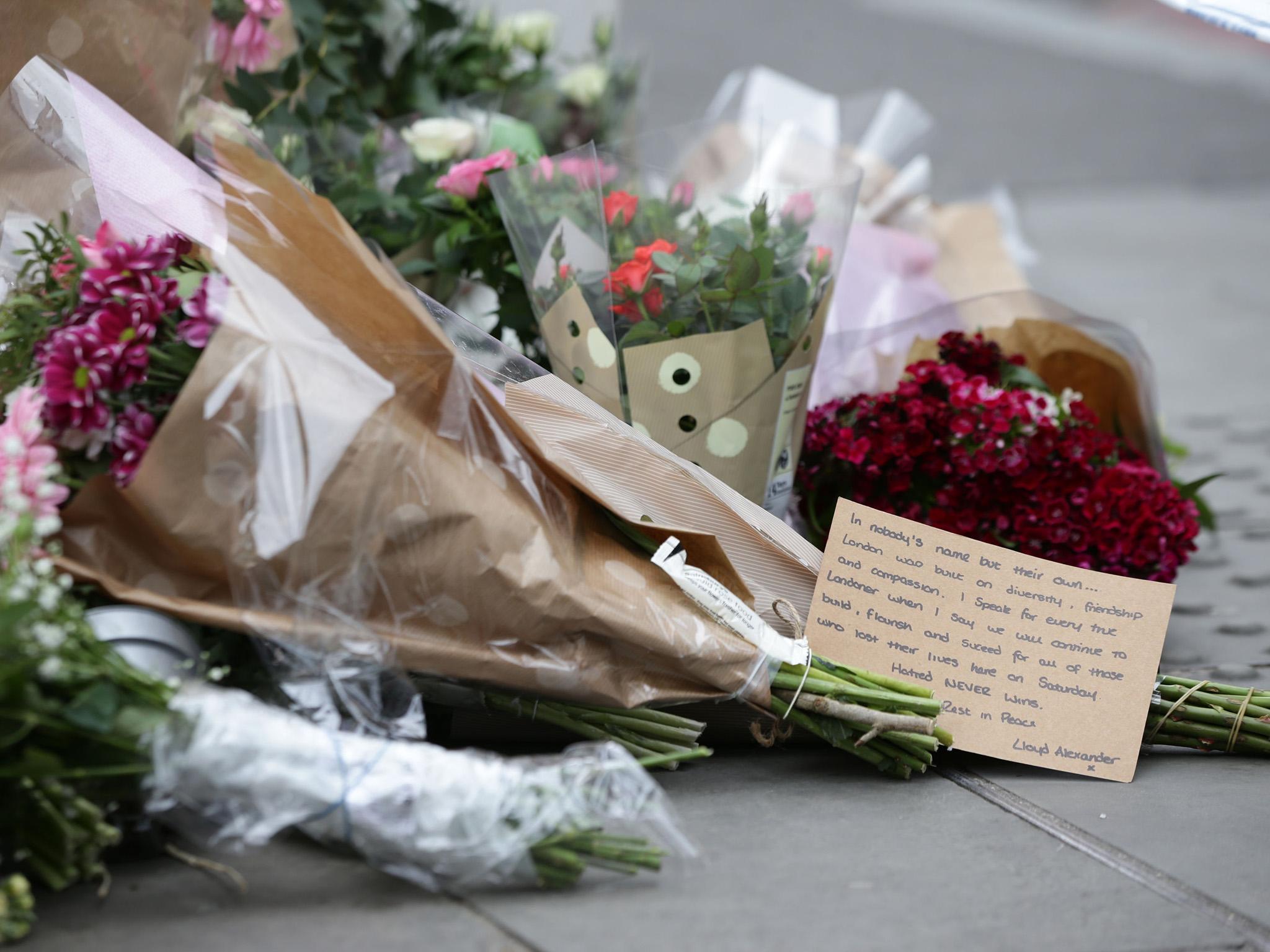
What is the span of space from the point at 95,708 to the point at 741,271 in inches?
39.4

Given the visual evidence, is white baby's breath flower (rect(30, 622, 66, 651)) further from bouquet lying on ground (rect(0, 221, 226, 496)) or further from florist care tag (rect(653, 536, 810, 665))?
florist care tag (rect(653, 536, 810, 665))

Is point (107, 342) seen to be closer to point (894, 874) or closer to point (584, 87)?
point (894, 874)

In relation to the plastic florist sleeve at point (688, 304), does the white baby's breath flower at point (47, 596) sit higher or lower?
lower

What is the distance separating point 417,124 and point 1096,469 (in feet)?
4.41

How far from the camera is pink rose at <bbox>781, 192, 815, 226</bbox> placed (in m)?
1.81

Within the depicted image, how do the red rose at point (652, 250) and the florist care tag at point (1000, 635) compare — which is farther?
the red rose at point (652, 250)

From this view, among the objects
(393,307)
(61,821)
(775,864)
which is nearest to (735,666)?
(775,864)

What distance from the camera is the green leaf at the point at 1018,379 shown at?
205 cm

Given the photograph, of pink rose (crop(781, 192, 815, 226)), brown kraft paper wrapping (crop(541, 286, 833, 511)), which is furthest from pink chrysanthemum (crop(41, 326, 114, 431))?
pink rose (crop(781, 192, 815, 226))

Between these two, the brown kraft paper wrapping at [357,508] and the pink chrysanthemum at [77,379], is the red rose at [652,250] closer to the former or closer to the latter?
the brown kraft paper wrapping at [357,508]

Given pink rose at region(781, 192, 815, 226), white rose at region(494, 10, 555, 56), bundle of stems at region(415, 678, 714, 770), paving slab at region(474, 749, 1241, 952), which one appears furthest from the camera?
white rose at region(494, 10, 555, 56)

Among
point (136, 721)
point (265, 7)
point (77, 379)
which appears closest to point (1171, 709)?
point (136, 721)

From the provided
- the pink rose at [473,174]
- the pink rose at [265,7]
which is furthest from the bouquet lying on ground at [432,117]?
the pink rose at [265,7]

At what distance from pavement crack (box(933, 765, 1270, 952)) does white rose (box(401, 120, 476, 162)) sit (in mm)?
1384
